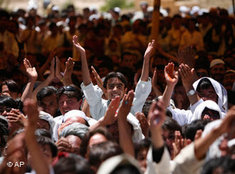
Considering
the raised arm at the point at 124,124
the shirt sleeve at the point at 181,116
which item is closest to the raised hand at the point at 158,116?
the raised arm at the point at 124,124

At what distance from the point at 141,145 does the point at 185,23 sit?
8.81 metres

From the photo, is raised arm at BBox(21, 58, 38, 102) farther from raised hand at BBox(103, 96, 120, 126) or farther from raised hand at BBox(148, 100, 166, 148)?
raised hand at BBox(148, 100, 166, 148)

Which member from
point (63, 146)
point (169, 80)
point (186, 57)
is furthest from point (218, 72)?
point (63, 146)

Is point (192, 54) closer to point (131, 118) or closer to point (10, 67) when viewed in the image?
point (131, 118)

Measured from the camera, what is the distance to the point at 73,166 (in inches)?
140

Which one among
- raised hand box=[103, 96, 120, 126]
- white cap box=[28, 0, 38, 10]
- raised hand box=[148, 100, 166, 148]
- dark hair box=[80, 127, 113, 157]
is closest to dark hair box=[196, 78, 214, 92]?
raised hand box=[103, 96, 120, 126]

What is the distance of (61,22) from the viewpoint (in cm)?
1514

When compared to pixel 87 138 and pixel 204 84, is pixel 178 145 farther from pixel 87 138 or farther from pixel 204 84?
pixel 204 84

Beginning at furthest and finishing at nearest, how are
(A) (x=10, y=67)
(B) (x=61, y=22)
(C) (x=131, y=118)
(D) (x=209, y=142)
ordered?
(B) (x=61, y=22) → (A) (x=10, y=67) → (C) (x=131, y=118) → (D) (x=209, y=142)

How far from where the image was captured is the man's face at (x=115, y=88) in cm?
634

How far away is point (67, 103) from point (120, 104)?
3.29 ft

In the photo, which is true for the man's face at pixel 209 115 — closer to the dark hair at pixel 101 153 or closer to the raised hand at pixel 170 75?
the raised hand at pixel 170 75

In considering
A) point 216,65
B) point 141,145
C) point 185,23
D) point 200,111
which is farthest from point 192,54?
point 185,23

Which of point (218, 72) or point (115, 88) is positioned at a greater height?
point (115, 88)
